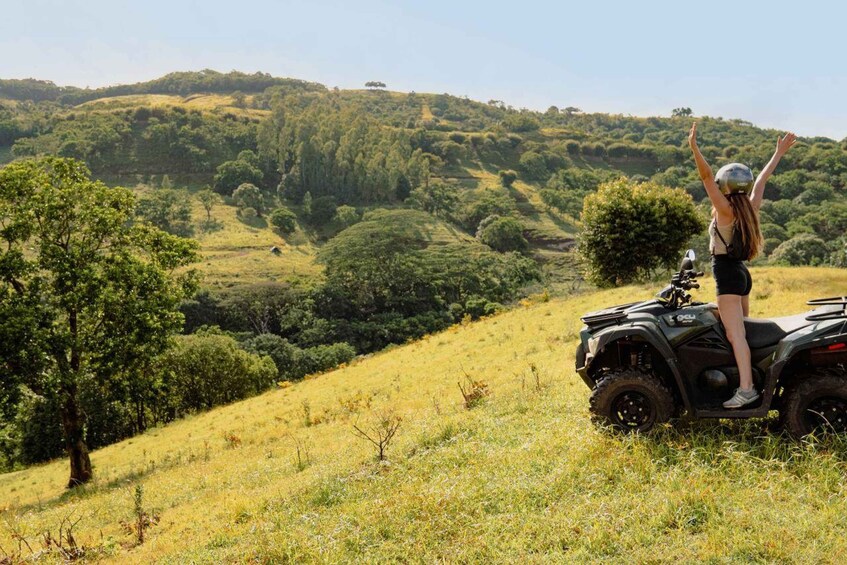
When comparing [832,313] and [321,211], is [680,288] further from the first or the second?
[321,211]

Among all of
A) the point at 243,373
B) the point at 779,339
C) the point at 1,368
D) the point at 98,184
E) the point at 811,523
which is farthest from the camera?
the point at 243,373

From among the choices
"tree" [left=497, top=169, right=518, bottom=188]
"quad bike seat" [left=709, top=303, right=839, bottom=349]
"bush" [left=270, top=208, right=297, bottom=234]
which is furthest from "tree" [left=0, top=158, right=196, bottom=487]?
"tree" [left=497, top=169, right=518, bottom=188]

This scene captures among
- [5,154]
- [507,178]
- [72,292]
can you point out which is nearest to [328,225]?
[507,178]

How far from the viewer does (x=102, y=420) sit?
38156mm

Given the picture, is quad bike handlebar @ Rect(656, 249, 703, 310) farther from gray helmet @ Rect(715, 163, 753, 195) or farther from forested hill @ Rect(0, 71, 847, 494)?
forested hill @ Rect(0, 71, 847, 494)

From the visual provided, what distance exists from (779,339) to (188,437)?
22.5m

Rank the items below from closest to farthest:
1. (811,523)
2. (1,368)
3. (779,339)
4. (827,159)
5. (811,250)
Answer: (811,523)
(779,339)
(1,368)
(811,250)
(827,159)

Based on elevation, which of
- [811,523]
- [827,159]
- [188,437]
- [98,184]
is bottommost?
[188,437]

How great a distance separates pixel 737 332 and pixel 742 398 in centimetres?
76

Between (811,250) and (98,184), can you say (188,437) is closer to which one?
(98,184)

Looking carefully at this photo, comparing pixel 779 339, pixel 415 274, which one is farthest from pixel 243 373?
pixel 415 274

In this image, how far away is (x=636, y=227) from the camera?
116 ft

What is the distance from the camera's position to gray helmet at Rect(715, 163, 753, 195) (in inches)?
256

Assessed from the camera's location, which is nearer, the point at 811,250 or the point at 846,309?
the point at 846,309
